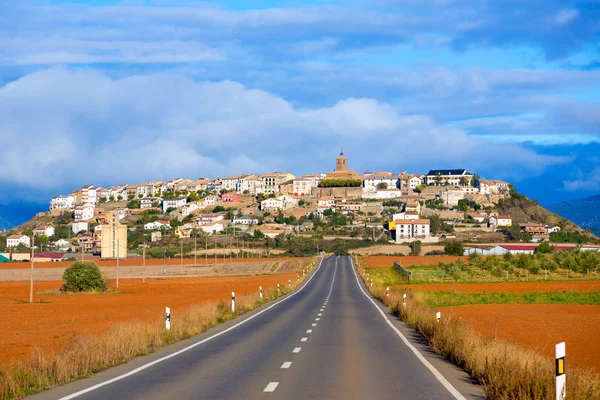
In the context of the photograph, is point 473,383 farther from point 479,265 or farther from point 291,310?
point 479,265

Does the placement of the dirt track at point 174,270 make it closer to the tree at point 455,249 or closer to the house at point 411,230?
the tree at point 455,249

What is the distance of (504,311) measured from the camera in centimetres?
3634

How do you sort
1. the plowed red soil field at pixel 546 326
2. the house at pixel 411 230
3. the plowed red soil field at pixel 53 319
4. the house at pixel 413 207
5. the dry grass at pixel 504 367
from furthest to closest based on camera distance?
the house at pixel 413 207 < the house at pixel 411 230 < the plowed red soil field at pixel 53 319 < the plowed red soil field at pixel 546 326 < the dry grass at pixel 504 367

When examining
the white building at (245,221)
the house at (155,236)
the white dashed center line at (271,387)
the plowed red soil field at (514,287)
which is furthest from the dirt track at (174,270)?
the white building at (245,221)

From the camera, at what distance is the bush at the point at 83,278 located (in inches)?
2377

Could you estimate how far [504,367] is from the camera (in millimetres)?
11719

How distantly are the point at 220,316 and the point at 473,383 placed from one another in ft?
52.7

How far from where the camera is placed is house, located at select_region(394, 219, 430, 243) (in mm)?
156000

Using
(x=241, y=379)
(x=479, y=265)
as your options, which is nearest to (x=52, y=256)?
(x=479, y=265)

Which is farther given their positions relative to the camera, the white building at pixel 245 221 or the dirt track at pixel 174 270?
the white building at pixel 245 221

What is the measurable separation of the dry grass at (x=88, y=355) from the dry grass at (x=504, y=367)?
264 inches

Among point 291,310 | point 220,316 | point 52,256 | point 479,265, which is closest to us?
point 220,316

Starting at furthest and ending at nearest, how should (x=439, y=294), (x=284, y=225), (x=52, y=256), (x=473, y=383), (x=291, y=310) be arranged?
(x=284, y=225) < (x=52, y=256) < (x=439, y=294) < (x=291, y=310) < (x=473, y=383)

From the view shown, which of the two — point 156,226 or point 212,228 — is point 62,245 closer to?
point 156,226
